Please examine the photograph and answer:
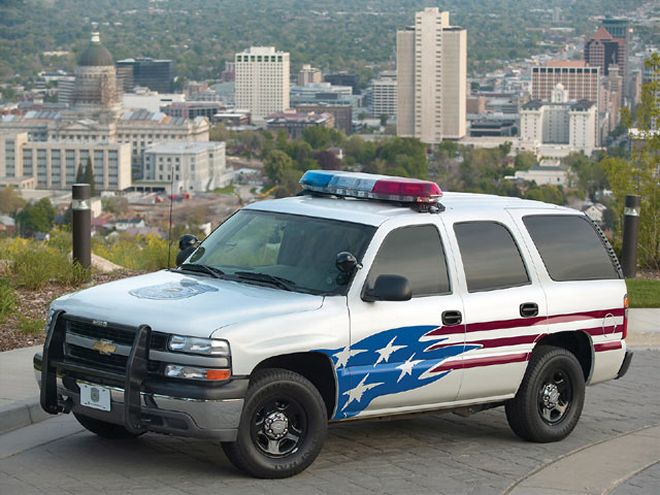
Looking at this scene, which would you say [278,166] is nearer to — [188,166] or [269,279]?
[188,166]

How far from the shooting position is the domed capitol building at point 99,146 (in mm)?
126562

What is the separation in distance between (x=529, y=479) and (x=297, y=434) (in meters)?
1.18

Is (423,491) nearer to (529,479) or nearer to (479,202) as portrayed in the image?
(529,479)

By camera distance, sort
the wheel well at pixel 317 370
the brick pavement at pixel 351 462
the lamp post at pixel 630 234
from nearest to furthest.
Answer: the brick pavement at pixel 351 462 → the wheel well at pixel 317 370 → the lamp post at pixel 630 234

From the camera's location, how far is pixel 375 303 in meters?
8.01

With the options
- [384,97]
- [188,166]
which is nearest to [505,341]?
[188,166]

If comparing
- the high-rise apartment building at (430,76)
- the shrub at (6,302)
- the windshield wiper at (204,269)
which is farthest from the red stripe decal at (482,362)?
the high-rise apartment building at (430,76)

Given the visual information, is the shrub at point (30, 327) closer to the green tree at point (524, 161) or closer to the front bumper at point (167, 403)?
the front bumper at point (167, 403)

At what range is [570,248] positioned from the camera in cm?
902

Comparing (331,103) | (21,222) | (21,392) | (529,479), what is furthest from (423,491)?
(331,103)

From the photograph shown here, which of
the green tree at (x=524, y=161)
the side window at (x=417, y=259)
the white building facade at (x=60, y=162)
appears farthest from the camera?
the white building facade at (x=60, y=162)

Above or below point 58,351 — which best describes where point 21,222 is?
below

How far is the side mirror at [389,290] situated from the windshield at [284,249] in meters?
0.16

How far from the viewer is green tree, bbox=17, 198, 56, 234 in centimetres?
6731
